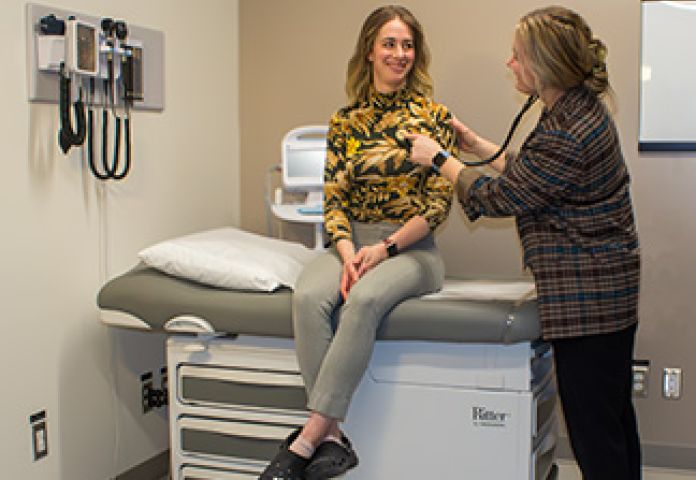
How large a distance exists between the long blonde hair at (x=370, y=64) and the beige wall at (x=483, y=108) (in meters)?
0.48

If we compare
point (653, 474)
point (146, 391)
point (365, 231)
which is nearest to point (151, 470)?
point (146, 391)

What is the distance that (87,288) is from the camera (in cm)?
246

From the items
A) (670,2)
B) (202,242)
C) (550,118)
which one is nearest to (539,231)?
(550,118)

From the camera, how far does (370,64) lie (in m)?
2.51

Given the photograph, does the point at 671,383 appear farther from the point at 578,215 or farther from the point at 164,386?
the point at 164,386

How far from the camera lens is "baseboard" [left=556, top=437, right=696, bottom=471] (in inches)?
110

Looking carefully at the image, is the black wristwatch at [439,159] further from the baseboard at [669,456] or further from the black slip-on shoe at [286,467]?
the baseboard at [669,456]

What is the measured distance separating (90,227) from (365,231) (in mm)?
789

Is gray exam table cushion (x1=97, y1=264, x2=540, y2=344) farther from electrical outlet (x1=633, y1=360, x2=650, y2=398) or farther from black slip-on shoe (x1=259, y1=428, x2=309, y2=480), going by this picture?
electrical outlet (x1=633, y1=360, x2=650, y2=398)

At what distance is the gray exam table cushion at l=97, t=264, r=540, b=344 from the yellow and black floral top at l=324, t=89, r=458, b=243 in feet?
0.94

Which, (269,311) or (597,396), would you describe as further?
(269,311)

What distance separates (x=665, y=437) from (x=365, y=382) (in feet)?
3.91

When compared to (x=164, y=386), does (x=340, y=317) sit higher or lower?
higher

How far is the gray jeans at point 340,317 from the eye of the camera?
82.2 inches
